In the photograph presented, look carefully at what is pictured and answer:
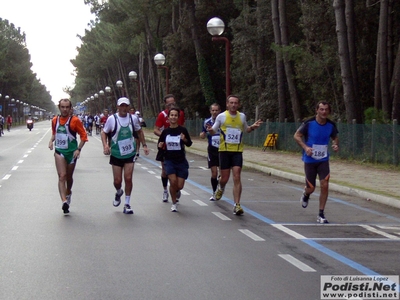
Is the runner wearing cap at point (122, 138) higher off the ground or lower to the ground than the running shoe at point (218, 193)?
higher

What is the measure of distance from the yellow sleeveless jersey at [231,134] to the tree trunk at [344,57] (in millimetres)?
14089

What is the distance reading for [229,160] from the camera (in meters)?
12.0

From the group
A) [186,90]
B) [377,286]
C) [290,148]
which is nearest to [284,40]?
[290,148]

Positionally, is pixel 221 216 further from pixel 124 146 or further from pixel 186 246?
pixel 186 246

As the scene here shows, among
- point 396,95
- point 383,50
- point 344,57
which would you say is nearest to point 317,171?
point 396,95

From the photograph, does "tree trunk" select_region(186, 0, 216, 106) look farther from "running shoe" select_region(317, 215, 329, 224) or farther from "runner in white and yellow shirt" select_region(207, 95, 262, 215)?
"running shoe" select_region(317, 215, 329, 224)

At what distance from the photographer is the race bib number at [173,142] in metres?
12.1

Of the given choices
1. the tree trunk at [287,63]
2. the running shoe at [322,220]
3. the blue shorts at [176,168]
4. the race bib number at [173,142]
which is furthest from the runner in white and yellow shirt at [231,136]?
the tree trunk at [287,63]

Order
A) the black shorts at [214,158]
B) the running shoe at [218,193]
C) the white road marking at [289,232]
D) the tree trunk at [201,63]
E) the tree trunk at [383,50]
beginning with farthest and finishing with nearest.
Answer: the tree trunk at [201,63] → the tree trunk at [383,50] → the black shorts at [214,158] → the running shoe at [218,193] → the white road marking at [289,232]

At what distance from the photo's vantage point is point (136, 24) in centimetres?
6688

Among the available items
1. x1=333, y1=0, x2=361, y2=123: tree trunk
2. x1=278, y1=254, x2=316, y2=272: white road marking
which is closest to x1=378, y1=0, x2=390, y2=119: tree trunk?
x1=333, y1=0, x2=361, y2=123: tree trunk

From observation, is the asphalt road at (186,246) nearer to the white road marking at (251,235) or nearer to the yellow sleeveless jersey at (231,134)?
the white road marking at (251,235)

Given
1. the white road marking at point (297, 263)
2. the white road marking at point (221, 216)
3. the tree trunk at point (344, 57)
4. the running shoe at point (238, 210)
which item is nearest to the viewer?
the white road marking at point (297, 263)

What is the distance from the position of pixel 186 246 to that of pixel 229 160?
3.29 m
